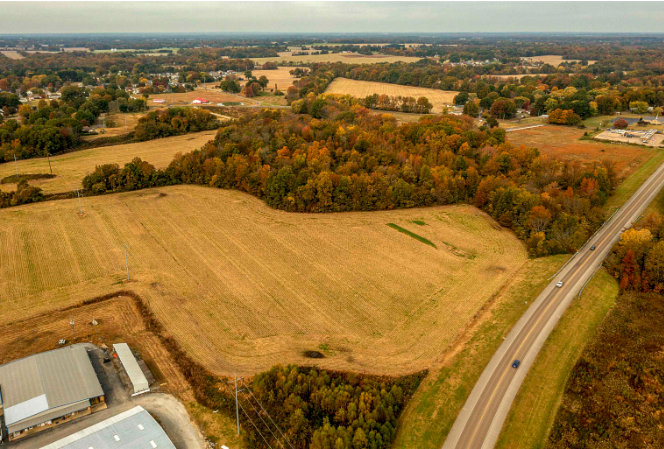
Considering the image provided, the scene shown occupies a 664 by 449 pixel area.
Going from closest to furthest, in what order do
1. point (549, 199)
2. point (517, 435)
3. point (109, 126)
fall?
point (517, 435) → point (549, 199) → point (109, 126)

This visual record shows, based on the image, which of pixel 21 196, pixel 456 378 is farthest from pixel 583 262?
pixel 21 196

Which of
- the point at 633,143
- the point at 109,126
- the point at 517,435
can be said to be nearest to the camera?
the point at 517,435

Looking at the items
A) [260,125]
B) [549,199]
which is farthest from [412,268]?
[260,125]

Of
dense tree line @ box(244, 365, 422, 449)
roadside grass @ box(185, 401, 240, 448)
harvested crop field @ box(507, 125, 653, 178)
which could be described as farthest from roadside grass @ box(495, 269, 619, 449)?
harvested crop field @ box(507, 125, 653, 178)

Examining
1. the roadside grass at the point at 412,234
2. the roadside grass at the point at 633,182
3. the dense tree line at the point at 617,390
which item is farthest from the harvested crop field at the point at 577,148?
the dense tree line at the point at 617,390

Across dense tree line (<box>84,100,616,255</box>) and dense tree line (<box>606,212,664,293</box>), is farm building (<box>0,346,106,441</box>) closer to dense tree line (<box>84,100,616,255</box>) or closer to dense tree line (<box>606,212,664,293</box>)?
dense tree line (<box>84,100,616,255</box>)

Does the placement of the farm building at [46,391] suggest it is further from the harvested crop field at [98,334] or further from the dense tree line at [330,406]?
the dense tree line at [330,406]

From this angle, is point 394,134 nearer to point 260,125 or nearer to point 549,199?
point 260,125
